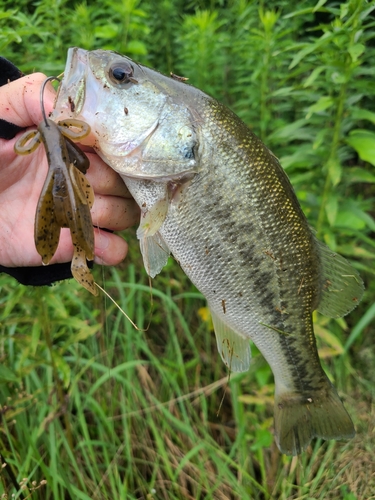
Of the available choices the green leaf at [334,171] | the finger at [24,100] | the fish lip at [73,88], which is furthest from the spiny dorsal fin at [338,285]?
the finger at [24,100]

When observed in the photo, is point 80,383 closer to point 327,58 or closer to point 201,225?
point 201,225

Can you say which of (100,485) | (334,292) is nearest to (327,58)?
(334,292)

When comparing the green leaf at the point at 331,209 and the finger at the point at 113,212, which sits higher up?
the green leaf at the point at 331,209

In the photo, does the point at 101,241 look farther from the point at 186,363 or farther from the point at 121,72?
the point at 186,363

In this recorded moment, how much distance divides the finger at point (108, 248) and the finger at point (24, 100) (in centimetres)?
52

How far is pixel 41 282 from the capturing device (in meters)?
1.80

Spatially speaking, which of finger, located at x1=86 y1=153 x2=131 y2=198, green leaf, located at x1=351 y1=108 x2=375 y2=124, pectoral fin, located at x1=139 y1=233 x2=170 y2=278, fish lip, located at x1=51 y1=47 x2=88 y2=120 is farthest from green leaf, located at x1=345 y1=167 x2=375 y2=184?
fish lip, located at x1=51 y1=47 x2=88 y2=120

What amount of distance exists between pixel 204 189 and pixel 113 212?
1.37 ft

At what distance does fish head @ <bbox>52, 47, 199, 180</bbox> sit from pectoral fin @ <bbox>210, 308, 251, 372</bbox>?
72cm

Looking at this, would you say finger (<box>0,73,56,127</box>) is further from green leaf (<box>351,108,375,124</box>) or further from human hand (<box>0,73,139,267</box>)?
green leaf (<box>351,108,375,124</box>)

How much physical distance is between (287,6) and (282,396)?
3086 millimetres

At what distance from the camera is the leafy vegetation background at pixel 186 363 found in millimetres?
2062

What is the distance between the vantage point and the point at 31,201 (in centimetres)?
178

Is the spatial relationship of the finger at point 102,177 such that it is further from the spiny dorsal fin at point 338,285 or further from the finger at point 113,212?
the spiny dorsal fin at point 338,285
